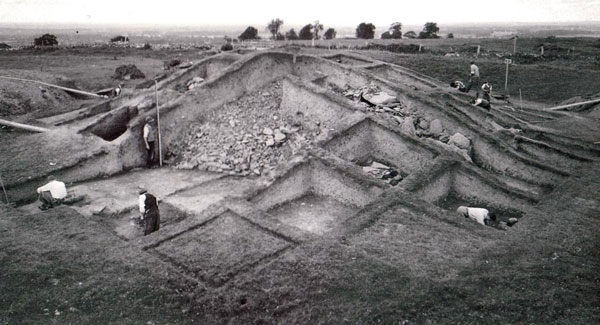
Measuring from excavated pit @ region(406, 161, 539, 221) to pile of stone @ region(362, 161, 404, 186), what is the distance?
2.91 feet

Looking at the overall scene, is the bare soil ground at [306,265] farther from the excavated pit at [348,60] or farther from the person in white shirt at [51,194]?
the excavated pit at [348,60]

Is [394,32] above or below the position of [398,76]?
above

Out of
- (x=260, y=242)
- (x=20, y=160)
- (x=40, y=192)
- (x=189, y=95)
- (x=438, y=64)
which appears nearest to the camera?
(x=260, y=242)

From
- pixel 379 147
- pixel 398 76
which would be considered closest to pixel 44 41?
pixel 398 76

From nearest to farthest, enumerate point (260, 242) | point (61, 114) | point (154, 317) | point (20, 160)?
point (154, 317) → point (260, 242) → point (20, 160) → point (61, 114)

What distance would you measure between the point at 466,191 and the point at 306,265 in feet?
15.7

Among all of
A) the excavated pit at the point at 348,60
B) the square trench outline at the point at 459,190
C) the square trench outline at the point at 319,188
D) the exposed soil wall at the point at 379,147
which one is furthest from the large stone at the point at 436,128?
the excavated pit at the point at 348,60

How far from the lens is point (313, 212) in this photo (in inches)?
323

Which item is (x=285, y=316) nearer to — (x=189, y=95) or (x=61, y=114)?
(x=189, y=95)

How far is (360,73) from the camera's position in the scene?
13055mm

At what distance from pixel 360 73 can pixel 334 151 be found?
446 cm

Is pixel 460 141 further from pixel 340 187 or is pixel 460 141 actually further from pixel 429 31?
pixel 429 31

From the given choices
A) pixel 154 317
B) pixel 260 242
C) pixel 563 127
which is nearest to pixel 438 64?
pixel 563 127

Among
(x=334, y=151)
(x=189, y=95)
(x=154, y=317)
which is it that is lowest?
(x=154, y=317)
